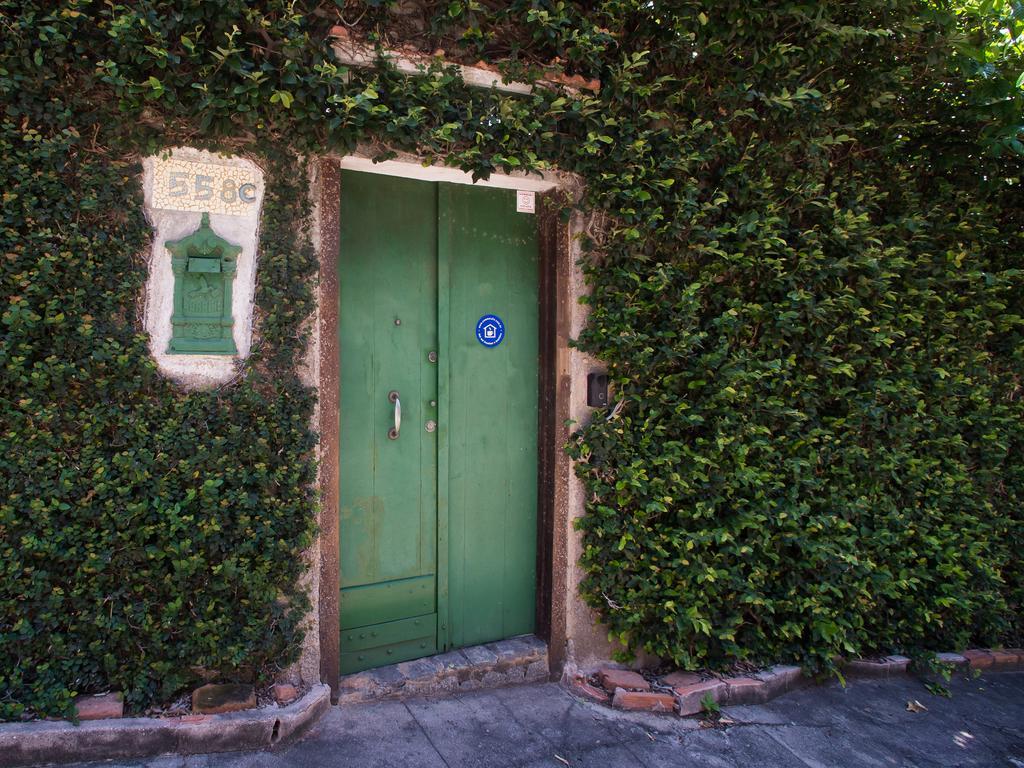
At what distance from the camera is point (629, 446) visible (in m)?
3.50

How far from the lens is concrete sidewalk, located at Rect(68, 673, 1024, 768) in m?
2.86

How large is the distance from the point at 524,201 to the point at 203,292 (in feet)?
5.60

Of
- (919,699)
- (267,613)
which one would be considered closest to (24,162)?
(267,613)

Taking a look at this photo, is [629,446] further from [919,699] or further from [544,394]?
[919,699]

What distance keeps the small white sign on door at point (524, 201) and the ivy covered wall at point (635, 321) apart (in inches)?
11.0

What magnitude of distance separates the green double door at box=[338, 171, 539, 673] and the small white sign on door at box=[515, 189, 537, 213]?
47mm

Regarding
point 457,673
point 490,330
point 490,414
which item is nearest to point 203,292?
point 490,330

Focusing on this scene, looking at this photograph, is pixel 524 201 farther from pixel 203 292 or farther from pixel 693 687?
pixel 693 687

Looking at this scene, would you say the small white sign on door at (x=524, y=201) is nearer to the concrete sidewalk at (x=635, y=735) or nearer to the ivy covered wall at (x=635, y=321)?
the ivy covered wall at (x=635, y=321)

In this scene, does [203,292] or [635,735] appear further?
[635,735]

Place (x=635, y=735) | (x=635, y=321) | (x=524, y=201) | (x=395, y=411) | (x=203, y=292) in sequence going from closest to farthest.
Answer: (x=203, y=292) → (x=635, y=735) → (x=395, y=411) → (x=635, y=321) → (x=524, y=201)

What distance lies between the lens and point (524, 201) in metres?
3.60

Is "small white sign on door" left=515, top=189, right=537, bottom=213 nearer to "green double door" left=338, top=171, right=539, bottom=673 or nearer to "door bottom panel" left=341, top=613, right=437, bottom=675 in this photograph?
"green double door" left=338, top=171, right=539, bottom=673

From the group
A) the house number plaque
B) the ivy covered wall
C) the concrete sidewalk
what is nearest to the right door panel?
the ivy covered wall
